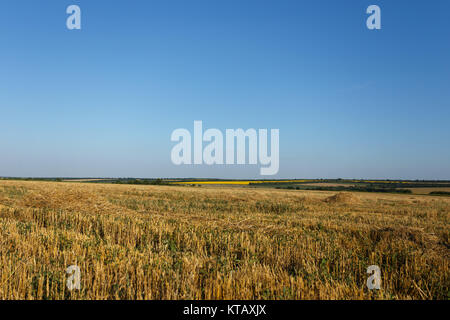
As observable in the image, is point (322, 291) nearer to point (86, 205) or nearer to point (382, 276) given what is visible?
point (382, 276)

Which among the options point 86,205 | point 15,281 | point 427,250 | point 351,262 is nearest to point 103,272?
point 15,281

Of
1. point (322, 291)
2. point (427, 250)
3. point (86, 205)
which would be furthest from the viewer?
point (86, 205)

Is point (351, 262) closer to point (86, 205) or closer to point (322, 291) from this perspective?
point (322, 291)

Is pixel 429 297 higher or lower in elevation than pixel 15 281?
lower

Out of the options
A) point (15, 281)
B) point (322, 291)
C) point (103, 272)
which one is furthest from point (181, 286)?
point (15, 281)

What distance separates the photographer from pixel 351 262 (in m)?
5.82

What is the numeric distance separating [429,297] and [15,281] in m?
5.96

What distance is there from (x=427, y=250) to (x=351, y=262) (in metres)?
2.76

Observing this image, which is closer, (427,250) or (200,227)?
(427,250)

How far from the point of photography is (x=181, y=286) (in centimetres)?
418
